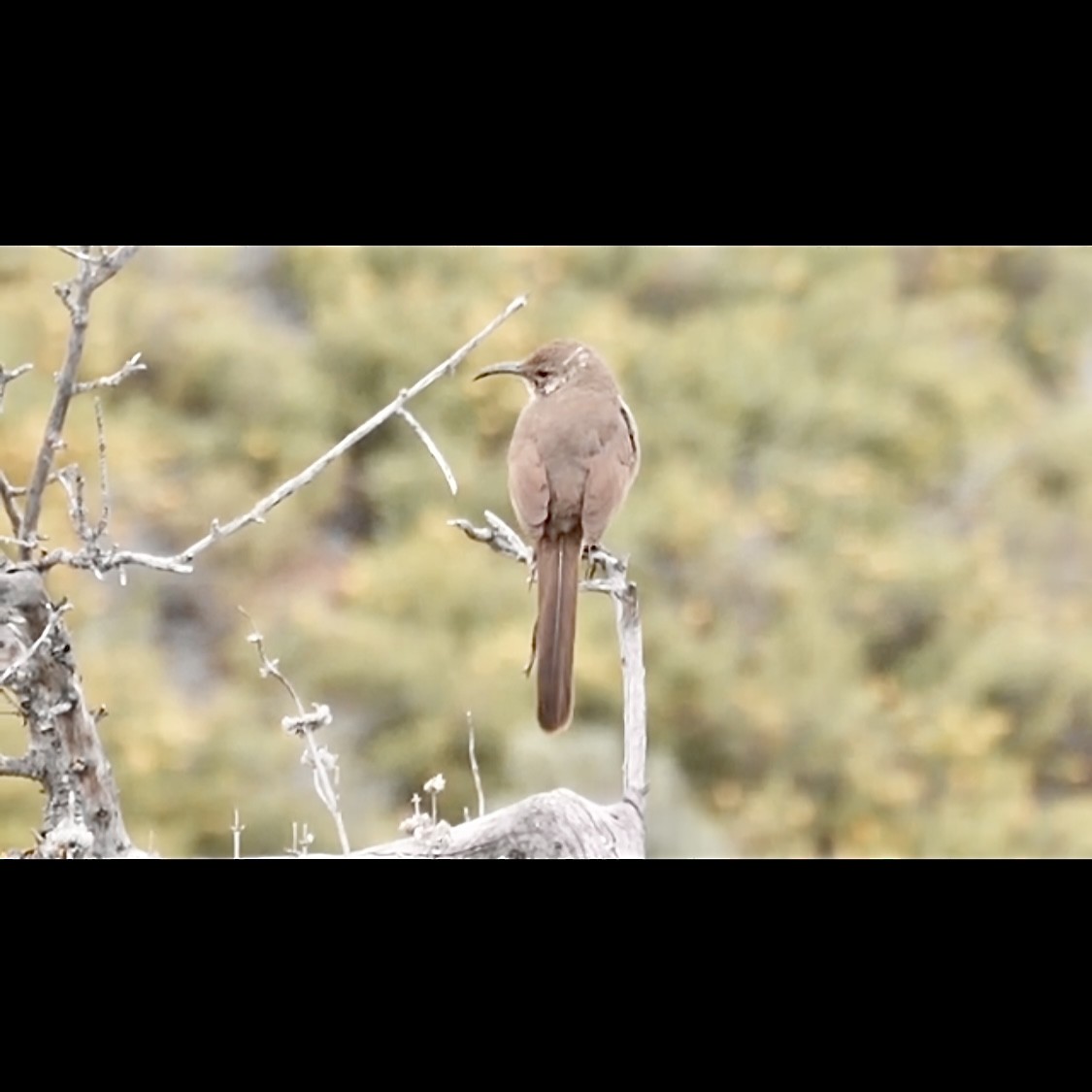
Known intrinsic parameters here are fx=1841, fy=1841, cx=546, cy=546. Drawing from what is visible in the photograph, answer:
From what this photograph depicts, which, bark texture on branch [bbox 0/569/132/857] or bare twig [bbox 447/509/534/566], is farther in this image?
bare twig [bbox 447/509/534/566]

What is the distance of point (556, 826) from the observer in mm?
2697

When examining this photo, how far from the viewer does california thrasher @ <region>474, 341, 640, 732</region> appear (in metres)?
3.10

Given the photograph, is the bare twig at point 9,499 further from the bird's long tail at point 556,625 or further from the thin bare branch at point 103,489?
the bird's long tail at point 556,625

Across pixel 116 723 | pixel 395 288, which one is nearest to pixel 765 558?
pixel 395 288

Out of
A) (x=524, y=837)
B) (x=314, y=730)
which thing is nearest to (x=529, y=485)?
(x=314, y=730)

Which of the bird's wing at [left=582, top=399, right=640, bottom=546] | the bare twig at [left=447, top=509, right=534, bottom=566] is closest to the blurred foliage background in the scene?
the bird's wing at [left=582, top=399, right=640, bottom=546]

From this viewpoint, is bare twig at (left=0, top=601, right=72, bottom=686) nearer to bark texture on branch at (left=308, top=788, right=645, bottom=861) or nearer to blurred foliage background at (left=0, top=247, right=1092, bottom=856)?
bark texture on branch at (left=308, top=788, right=645, bottom=861)

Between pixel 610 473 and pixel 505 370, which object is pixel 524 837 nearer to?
pixel 610 473

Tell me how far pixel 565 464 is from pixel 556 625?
0.35m

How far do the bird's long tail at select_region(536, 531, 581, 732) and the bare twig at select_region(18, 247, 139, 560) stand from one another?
0.82 metres

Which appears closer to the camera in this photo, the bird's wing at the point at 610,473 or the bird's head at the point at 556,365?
the bird's wing at the point at 610,473

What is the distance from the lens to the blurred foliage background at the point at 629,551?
493 cm

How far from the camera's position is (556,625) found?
3.01m

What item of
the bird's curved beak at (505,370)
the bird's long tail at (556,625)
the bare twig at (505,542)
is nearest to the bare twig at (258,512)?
the bare twig at (505,542)
